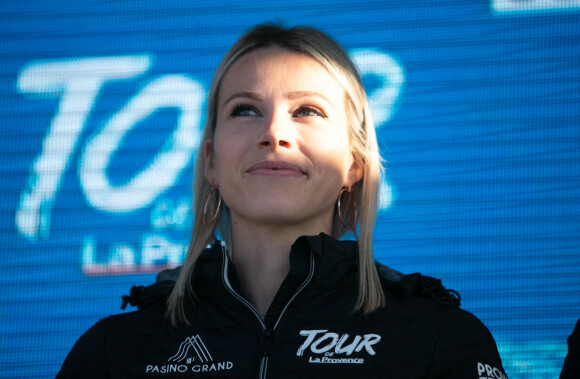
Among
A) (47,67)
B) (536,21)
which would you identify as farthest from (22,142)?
(536,21)

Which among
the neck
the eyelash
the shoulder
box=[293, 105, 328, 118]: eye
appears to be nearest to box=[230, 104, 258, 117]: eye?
the eyelash

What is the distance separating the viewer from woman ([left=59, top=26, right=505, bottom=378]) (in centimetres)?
134

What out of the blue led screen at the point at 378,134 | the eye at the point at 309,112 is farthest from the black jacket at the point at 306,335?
the blue led screen at the point at 378,134

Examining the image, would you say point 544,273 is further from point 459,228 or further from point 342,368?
point 342,368

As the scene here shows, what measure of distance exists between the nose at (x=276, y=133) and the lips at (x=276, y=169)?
36mm

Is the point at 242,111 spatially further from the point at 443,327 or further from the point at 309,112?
the point at 443,327

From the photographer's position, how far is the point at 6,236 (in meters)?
2.27

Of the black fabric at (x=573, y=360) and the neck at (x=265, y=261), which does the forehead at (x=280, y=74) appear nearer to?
the neck at (x=265, y=261)

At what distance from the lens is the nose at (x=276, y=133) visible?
1.44m

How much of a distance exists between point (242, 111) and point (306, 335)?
53 cm

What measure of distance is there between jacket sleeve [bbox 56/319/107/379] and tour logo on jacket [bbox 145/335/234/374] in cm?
11

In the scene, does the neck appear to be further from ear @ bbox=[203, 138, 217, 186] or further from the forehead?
the forehead

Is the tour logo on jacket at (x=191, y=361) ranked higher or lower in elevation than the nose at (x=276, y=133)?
lower

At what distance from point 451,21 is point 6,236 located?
5.42ft
